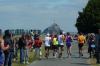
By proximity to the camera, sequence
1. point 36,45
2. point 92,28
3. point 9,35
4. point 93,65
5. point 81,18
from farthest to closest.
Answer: point 81,18 < point 92,28 < point 36,45 < point 93,65 < point 9,35

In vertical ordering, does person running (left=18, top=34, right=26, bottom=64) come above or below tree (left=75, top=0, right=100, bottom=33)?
below

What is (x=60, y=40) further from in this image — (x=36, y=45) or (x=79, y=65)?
(x=79, y=65)

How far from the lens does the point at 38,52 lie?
3453cm

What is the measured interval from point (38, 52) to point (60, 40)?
6.70ft

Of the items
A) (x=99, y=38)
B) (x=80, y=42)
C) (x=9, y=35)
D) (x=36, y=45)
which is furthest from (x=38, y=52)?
(x=9, y=35)

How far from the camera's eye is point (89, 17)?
123m

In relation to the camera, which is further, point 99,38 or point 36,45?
point 36,45

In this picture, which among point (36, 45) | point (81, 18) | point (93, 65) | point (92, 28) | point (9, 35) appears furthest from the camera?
point (81, 18)

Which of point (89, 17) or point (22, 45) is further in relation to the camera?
point (89, 17)

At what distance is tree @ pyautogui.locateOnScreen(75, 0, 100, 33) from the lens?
392 feet

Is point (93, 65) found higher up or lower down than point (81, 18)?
lower down

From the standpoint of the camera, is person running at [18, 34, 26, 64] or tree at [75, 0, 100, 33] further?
tree at [75, 0, 100, 33]

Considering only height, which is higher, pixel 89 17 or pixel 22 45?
pixel 89 17

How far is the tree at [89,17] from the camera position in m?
120
